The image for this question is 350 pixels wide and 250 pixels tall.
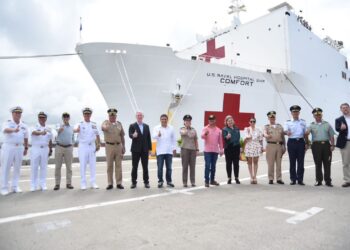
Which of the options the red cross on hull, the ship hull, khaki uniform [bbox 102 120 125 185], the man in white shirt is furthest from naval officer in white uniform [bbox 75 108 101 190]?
the red cross on hull

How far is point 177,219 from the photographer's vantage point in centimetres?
264

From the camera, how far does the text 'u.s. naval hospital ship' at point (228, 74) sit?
8.82 m

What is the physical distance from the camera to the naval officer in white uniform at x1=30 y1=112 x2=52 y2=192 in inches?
165

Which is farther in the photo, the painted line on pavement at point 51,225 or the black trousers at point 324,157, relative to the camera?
the black trousers at point 324,157

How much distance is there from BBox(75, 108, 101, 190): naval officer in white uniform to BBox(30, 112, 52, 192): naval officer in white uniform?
51 cm

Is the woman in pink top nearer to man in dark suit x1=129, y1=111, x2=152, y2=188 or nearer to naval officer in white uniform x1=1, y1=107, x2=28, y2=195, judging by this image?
man in dark suit x1=129, y1=111, x2=152, y2=188

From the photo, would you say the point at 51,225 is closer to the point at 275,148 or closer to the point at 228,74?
the point at 275,148

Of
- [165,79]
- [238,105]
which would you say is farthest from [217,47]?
[165,79]

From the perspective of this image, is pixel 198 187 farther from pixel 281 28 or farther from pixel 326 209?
pixel 281 28

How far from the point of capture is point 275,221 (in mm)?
2576

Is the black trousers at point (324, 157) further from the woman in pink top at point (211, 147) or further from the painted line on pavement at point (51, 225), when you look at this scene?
the painted line on pavement at point (51, 225)

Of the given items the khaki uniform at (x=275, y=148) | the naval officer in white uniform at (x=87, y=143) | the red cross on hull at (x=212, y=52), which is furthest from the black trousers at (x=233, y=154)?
the red cross on hull at (x=212, y=52)

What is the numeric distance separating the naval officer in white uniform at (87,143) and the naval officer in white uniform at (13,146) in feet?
2.70

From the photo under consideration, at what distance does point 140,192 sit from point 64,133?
155cm
